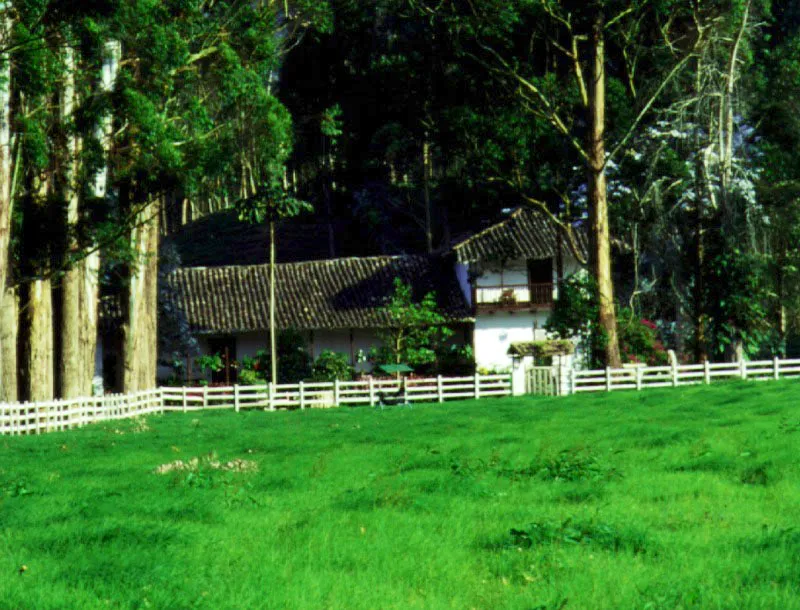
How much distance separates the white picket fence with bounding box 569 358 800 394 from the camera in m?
39.2

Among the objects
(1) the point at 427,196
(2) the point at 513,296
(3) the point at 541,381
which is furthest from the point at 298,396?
(1) the point at 427,196

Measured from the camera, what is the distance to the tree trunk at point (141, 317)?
36.5m

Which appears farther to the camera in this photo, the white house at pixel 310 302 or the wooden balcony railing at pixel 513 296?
the wooden balcony railing at pixel 513 296

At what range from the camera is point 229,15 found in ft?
117

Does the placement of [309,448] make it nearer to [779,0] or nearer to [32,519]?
[32,519]

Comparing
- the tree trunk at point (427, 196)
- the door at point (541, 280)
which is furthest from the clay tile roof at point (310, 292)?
the tree trunk at point (427, 196)

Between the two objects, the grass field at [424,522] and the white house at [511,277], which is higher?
the white house at [511,277]

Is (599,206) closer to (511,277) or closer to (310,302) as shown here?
(511,277)

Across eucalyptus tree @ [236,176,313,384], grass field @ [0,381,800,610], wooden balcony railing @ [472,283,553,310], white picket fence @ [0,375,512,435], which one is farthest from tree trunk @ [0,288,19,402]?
wooden balcony railing @ [472,283,553,310]

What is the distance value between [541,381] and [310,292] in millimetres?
21275

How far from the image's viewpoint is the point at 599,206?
39719 mm

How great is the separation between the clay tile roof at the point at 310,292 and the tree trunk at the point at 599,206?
1693 centimetres

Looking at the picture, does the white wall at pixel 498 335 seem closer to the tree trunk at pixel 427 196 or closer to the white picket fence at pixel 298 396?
the tree trunk at pixel 427 196

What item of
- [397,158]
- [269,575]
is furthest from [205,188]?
[397,158]
